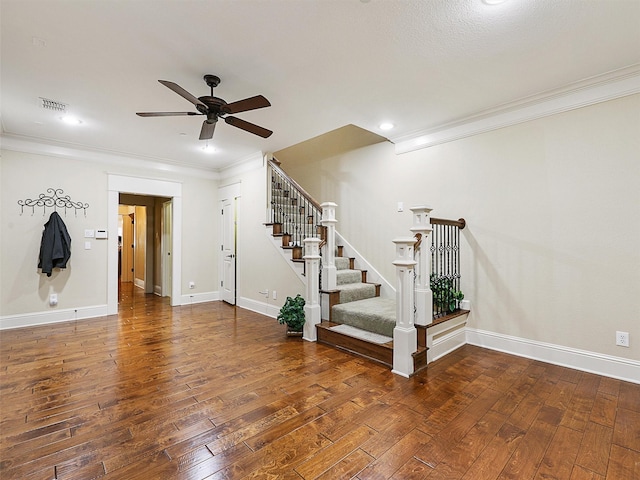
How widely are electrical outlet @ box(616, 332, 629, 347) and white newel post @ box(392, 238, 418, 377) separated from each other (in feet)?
5.73

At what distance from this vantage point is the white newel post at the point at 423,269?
309 cm

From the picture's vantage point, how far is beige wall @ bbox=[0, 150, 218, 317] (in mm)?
4336

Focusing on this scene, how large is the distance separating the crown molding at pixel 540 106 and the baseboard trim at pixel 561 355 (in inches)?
92.2

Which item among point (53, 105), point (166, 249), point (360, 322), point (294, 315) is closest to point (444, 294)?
point (360, 322)

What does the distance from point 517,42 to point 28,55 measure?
3797 mm

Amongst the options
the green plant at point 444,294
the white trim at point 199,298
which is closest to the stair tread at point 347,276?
the green plant at point 444,294

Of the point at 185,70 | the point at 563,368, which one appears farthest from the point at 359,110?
the point at 563,368

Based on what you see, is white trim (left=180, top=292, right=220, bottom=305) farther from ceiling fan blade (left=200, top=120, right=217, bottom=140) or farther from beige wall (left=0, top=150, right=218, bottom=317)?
ceiling fan blade (left=200, top=120, right=217, bottom=140)

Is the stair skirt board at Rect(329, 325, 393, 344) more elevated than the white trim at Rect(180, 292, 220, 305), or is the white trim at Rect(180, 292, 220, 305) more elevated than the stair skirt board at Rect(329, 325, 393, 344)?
the stair skirt board at Rect(329, 325, 393, 344)

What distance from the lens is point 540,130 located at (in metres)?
3.20

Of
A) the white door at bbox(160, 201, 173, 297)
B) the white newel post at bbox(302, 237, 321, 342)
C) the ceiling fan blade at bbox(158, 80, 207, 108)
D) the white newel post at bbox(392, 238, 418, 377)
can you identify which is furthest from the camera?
the white door at bbox(160, 201, 173, 297)

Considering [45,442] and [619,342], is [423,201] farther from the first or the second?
[45,442]

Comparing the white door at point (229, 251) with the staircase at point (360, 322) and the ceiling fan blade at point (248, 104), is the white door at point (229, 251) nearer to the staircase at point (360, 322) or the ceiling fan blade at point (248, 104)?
the staircase at point (360, 322)

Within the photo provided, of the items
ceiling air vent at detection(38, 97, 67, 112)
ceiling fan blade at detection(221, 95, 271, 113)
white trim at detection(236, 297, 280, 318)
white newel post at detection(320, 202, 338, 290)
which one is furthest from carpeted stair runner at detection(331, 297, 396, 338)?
ceiling air vent at detection(38, 97, 67, 112)
